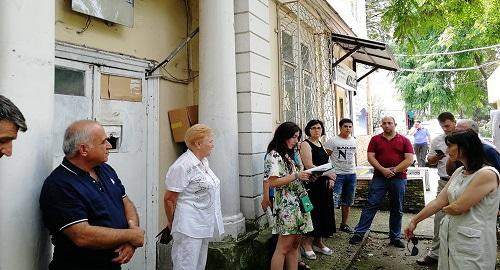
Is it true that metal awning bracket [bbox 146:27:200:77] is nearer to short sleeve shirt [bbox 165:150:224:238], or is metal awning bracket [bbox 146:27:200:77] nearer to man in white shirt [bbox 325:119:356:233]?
short sleeve shirt [bbox 165:150:224:238]

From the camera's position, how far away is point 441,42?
498 inches

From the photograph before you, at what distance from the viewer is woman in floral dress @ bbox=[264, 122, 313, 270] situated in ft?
11.0

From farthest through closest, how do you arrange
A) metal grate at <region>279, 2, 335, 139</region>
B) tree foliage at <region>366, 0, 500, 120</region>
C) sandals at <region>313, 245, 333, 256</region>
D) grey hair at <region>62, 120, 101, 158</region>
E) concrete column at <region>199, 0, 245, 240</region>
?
metal grate at <region>279, 2, 335, 139</region>
tree foliage at <region>366, 0, 500, 120</region>
sandals at <region>313, 245, 333, 256</region>
concrete column at <region>199, 0, 245, 240</region>
grey hair at <region>62, 120, 101, 158</region>

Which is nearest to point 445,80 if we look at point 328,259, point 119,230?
point 328,259

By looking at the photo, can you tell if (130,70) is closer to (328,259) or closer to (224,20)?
(224,20)

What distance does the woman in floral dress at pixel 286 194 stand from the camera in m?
3.34

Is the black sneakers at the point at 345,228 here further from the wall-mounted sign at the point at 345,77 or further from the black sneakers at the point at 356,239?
the wall-mounted sign at the point at 345,77

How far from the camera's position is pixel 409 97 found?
20.5 metres

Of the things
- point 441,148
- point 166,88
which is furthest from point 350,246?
point 166,88

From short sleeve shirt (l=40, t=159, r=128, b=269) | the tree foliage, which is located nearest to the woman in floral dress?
short sleeve shirt (l=40, t=159, r=128, b=269)

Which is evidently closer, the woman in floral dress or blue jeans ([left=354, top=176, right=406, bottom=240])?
the woman in floral dress

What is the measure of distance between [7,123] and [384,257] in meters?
4.68

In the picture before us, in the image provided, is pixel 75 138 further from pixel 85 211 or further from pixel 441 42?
pixel 441 42

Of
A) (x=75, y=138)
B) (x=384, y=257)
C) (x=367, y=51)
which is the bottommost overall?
(x=384, y=257)
